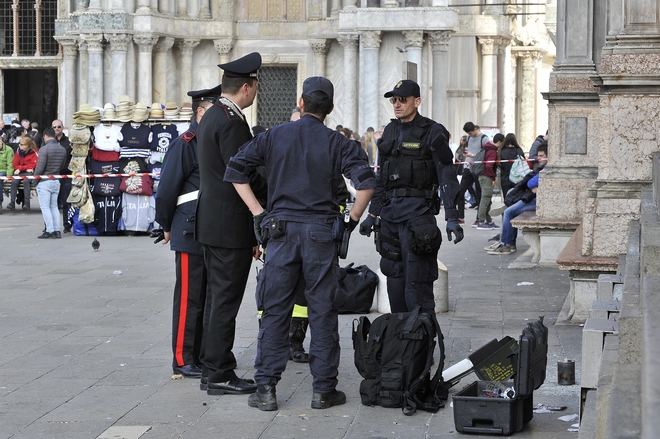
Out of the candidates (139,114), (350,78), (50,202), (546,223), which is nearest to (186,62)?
(350,78)

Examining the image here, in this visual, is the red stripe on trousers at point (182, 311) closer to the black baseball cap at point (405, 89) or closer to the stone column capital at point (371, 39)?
the black baseball cap at point (405, 89)

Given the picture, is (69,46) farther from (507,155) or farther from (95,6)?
(507,155)

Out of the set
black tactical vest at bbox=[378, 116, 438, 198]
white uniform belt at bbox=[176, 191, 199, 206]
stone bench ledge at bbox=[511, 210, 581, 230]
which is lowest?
stone bench ledge at bbox=[511, 210, 581, 230]

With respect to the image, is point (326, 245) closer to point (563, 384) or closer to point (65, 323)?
point (563, 384)

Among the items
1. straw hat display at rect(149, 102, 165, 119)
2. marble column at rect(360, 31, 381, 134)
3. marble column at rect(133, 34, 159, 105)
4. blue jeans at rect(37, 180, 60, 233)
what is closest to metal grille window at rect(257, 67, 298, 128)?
marble column at rect(133, 34, 159, 105)

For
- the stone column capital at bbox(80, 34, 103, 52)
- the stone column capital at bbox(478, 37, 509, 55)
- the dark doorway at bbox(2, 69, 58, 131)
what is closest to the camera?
the stone column capital at bbox(80, 34, 103, 52)

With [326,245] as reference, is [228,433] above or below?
below

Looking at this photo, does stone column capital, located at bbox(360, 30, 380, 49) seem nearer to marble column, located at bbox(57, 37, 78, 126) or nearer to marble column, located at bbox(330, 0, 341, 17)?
marble column, located at bbox(330, 0, 341, 17)

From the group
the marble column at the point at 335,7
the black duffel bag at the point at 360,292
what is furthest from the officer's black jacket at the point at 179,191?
the marble column at the point at 335,7

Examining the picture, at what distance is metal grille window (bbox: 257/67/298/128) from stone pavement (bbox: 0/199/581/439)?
16.7 meters

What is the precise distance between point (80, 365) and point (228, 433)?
2.17 m

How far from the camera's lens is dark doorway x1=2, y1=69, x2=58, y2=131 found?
121 feet

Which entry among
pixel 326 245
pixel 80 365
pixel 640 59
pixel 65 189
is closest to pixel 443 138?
pixel 326 245

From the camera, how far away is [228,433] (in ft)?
19.9
